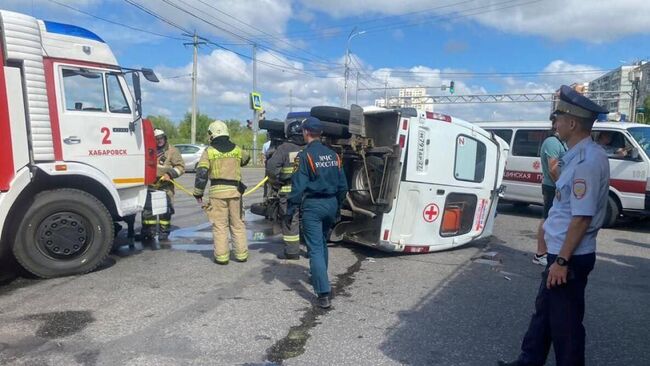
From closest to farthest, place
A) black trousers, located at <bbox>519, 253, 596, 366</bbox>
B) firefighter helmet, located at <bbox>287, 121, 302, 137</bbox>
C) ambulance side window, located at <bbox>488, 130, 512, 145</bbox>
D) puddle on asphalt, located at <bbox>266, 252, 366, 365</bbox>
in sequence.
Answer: black trousers, located at <bbox>519, 253, 596, 366</bbox>, puddle on asphalt, located at <bbox>266, 252, 366, 365</bbox>, firefighter helmet, located at <bbox>287, 121, 302, 137</bbox>, ambulance side window, located at <bbox>488, 130, 512, 145</bbox>

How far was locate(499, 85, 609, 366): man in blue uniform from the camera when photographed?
2877 millimetres

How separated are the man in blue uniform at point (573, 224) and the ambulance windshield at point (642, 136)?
7481 mm

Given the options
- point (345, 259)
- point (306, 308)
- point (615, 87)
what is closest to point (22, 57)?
point (306, 308)

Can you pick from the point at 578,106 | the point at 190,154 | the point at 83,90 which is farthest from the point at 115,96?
the point at 190,154

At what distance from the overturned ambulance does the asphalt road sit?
0.38m

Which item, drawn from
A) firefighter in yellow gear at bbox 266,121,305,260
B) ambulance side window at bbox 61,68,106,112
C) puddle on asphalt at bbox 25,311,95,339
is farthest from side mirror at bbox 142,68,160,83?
puddle on asphalt at bbox 25,311,95,339

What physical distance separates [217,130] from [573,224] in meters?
4.39

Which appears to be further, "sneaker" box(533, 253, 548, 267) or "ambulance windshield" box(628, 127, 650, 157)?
"ambulance windshield" box(628, 127, 650, 157)

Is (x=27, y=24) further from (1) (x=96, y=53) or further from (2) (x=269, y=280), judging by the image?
(2) (x=269, y=280)

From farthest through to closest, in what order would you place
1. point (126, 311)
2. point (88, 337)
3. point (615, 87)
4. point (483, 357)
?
point (615, 87), point (126, 311), point (88, 337), point (483, 357)

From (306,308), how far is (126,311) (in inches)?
62.9

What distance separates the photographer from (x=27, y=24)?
5410mm

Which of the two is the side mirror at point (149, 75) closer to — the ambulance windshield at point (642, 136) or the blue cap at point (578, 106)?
the blue cap at point (578, 106)

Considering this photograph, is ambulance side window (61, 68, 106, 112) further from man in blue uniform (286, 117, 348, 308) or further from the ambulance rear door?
the ambulance rear door
